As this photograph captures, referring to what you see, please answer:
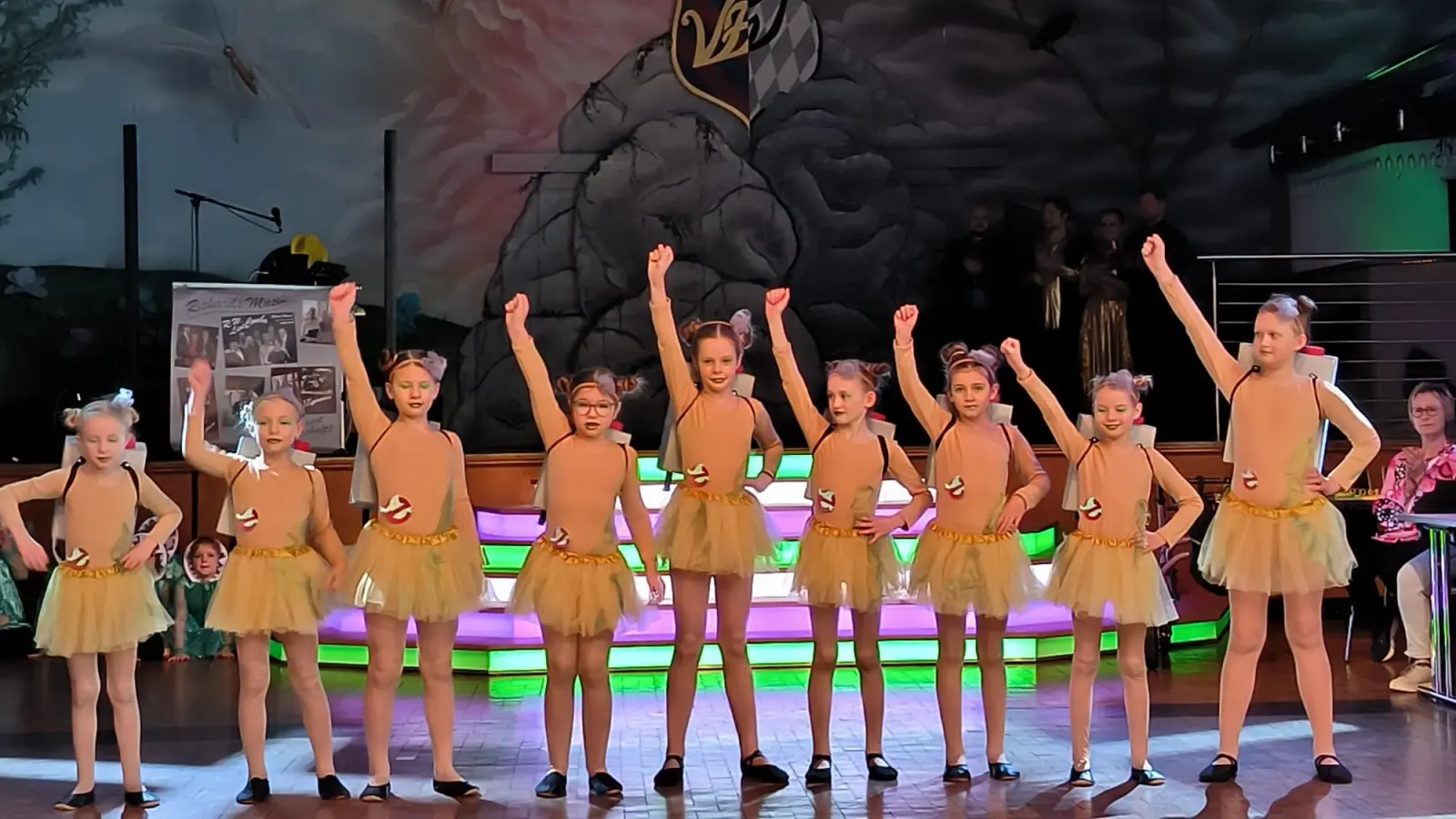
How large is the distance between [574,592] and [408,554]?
1.74 feet

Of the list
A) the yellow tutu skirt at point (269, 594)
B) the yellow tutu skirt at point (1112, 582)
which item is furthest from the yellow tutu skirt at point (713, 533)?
the yellow tutu skirt at point (269, 594)

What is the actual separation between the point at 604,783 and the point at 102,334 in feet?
20.6

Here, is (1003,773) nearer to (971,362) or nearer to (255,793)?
(971,362)

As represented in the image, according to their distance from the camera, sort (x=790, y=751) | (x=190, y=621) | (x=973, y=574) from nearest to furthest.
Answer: (x=973, y=574) < (x=790, y=751) < (x=190, y=621)

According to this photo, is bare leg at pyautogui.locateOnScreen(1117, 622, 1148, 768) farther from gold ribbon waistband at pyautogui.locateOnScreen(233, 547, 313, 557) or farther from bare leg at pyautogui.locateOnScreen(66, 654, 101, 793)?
bare leg at pyautogui.locateOnScreen(66, 654, 101, 793)

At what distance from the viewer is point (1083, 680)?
4.16 m

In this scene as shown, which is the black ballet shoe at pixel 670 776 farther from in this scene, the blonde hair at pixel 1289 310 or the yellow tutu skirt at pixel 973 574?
the blonde hair at pixel 1289 310

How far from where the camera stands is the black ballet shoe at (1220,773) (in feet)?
13.5

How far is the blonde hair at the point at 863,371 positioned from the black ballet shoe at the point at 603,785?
4.90ft

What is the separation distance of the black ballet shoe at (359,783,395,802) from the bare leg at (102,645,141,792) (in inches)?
A: 28.1

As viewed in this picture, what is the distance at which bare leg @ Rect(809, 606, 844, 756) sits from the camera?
417 cm

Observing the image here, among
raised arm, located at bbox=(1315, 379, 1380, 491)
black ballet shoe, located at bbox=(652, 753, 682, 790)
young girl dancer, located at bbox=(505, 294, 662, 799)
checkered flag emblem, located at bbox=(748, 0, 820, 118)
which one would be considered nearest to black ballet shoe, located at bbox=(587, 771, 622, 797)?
young girl dancer, located at bbox=(505, 294, 662, 799)

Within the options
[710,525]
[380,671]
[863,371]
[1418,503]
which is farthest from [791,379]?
[1418,503]

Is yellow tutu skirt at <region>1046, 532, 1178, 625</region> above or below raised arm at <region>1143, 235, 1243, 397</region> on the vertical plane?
below
